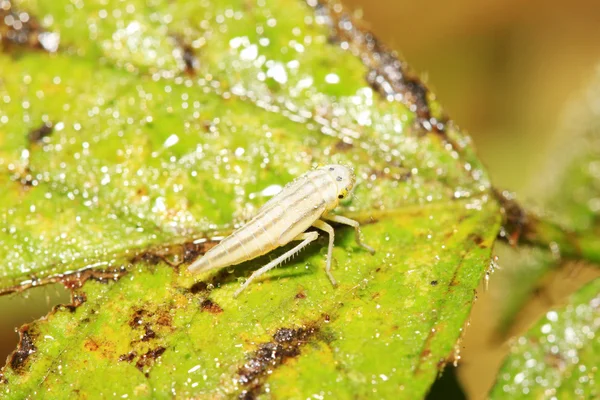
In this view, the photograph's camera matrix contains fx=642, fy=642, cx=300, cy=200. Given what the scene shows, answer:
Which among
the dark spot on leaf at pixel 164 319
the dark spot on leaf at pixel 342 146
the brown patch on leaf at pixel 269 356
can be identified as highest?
the dark spot on leaf at pixel 342 146

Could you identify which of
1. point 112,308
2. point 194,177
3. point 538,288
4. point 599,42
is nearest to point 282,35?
point 194,177

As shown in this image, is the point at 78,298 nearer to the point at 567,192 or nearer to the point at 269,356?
the point at 269,356

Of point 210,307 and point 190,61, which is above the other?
point 190,61

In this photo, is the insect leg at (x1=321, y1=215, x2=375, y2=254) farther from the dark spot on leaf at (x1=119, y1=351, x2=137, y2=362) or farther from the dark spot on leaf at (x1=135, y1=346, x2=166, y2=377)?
the dark spot on leaf at (x1=119, y1=351, x2=137, y2=362)

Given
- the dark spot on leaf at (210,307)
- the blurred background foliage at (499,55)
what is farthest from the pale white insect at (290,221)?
the blurred background foliage at (499,55)

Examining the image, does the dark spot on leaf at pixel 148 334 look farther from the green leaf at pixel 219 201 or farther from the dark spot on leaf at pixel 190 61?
the dark spot on leaf at pixel 190 61

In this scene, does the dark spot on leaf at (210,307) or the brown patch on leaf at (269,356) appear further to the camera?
the dark spot on leaf at (210,307)

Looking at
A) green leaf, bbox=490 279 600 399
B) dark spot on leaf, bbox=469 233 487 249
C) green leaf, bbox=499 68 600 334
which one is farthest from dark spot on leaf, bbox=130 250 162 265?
green leaf, bbox=499 68 600 334

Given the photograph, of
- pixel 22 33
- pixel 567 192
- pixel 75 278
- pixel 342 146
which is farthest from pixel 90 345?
pixel 567 192

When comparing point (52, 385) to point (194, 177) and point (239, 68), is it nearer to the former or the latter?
point (194, 177)
